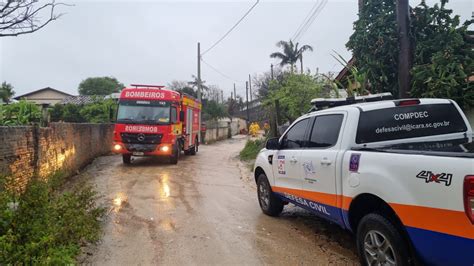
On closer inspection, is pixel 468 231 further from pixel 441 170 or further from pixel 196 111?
pixel 196 111

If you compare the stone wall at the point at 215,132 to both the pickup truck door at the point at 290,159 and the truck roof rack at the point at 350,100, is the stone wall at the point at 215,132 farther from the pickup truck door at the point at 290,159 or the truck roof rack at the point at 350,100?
the truck roof rack at the point at 350,100

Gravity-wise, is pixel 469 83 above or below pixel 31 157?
above

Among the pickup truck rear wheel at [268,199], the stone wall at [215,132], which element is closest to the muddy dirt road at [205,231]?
the pickup truck rear wheel at [268,199]

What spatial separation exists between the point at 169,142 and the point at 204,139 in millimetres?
17143

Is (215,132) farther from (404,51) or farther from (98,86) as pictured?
(98,86)

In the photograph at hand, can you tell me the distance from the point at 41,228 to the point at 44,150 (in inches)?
206

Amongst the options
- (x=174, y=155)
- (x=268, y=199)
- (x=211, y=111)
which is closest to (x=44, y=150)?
(x=268, y=199)

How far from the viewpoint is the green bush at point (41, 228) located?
3629 mm

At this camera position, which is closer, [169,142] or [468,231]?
[468,231]

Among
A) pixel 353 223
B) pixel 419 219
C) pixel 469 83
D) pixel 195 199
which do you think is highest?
pixel 469 83

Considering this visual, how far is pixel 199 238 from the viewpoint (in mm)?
5336

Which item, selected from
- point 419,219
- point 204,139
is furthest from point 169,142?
point 204,139

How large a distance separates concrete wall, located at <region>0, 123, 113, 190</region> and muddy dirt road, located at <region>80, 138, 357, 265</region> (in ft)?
4.98

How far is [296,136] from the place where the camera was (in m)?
5.72
